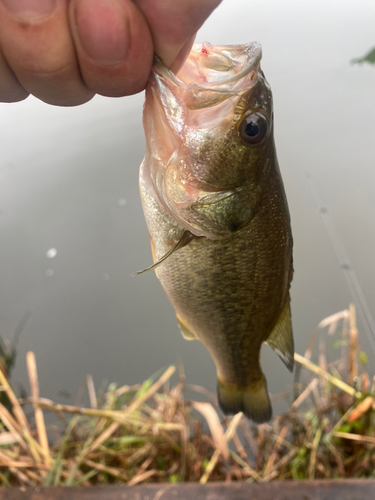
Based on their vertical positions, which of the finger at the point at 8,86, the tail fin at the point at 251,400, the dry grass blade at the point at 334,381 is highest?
the finger at the point at 8,86

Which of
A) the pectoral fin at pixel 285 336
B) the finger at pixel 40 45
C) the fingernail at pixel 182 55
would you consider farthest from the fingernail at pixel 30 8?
the pectoral fin at pixel 285 336

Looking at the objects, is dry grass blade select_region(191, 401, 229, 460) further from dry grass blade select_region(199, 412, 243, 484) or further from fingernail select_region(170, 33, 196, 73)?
fingernail select_region(170, 33, 196, 73)

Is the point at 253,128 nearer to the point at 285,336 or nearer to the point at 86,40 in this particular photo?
the point at 86,40

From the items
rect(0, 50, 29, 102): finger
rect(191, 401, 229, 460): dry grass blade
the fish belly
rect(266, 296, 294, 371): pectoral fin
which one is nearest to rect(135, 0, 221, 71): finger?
rect(0, 50, 29, 102): finger

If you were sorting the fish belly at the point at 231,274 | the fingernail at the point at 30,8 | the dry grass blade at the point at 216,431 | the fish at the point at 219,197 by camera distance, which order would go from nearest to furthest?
the fingernail at the point at 30,8 < the fish at the point at 219,197 < the fish belly at the point at 231,274 < the dry grass blade at the point at 216,431

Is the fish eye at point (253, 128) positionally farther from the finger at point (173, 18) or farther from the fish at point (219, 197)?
the finger at point (173, 18)

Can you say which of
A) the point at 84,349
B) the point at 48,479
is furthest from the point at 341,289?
the point at 48,479
